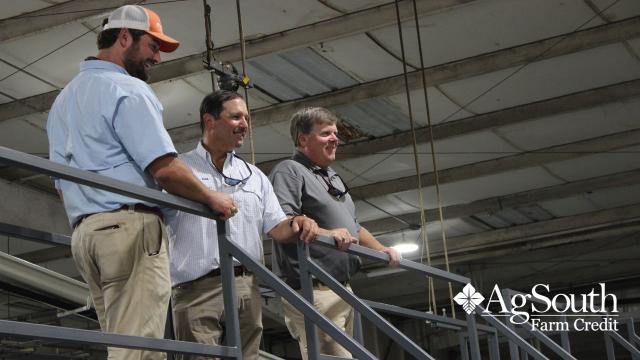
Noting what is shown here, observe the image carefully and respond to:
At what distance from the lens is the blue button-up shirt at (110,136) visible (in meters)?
3.39

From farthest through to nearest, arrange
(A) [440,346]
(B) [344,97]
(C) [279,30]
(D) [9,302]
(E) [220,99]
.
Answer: (A) [440,346], (D) [9,302], (B) [344,97], (C) [279,30], (E) [220,99]

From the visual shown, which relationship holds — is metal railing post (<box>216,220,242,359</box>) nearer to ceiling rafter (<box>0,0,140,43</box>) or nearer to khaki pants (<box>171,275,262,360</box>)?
khaki pants (<box>171,275,262,360</box>)

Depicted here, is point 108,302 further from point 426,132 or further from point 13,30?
point 426,132

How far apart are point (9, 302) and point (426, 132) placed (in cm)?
886

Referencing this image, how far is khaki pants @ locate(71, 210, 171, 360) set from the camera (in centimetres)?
330

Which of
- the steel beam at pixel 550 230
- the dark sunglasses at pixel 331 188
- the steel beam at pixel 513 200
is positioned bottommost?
the dark sunglasses at pixel 331 188

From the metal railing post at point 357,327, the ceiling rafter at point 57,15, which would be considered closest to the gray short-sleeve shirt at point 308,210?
the metal railing post at point 357,327

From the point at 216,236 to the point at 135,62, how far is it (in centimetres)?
81

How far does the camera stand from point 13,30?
363 inches

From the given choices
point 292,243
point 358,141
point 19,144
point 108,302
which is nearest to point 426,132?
point 358,141

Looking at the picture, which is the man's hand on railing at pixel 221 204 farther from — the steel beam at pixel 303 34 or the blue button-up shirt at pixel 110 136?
the steel beam at pixel 303 34

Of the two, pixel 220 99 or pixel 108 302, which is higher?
pixel 220 99

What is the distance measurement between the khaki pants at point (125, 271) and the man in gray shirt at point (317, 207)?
1.20m

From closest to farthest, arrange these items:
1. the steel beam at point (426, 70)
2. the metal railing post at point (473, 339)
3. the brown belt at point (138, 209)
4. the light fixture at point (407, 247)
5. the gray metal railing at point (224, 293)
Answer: the gray metal railing at point (224, 293) → the brown belt at point (138, 209) → the metal railing post at point (473, 339) → the steel beam at point (426, 70) → the light fixture at point (407, 247)
